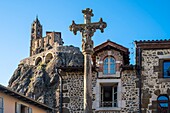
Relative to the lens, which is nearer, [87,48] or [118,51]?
[87,48]

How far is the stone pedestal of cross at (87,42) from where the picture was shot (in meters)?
17.5

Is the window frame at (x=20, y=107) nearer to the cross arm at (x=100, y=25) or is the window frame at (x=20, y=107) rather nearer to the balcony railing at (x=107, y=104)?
the balcony railing at (x=107, y=104)

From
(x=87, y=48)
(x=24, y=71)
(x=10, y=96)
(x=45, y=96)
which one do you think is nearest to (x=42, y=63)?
(x=24, y=71)

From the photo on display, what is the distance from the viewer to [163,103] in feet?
97.2

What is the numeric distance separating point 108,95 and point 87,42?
1379 cm

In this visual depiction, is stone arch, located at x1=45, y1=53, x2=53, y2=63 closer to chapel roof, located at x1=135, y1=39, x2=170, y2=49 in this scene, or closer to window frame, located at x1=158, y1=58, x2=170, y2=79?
chapel roof, located at x1=135, y1=39, x2=170, y2=49

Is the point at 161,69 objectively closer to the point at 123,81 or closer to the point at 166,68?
the point at 166,68

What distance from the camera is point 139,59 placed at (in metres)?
30.3

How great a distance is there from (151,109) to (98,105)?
330 cm

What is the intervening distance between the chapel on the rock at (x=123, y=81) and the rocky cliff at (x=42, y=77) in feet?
179

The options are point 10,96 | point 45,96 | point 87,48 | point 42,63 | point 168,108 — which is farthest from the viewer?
point 42,63

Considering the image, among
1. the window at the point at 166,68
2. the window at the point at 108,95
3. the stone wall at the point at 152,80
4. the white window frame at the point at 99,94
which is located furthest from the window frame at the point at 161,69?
the window at the point at 108,95

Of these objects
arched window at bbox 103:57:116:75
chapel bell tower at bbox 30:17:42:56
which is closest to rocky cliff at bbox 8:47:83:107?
chapel bell tower at bbox 30:17:42:56

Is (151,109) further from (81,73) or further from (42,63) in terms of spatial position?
(42,63)
